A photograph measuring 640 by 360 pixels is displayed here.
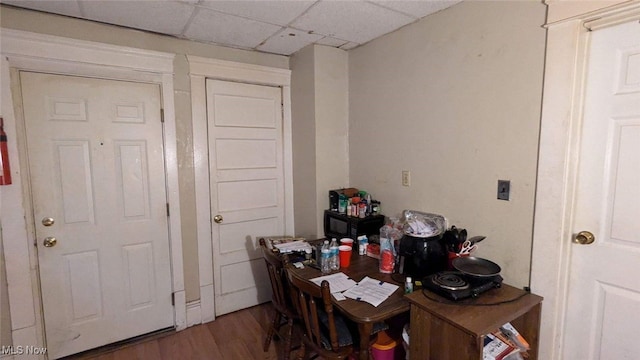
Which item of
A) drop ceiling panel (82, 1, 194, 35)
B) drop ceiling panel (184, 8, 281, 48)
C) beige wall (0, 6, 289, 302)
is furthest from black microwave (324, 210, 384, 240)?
drop ceiling panel (82, 1, 194, 35)

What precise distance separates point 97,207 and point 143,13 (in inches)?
53.1

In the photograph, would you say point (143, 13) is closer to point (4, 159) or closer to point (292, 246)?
point (4, 159)

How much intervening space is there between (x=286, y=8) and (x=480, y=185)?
1559 mm

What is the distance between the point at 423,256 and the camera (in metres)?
1.77

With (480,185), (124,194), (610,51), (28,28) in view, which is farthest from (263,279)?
(610,51)

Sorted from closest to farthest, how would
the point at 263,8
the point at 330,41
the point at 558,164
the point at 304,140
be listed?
1. the point at 558,164
2. the point at 263,8
3. the point at 330,41
4. the point at 304,140

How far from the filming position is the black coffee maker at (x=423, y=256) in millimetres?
1780

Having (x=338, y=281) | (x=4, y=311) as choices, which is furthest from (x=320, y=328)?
(x=4, y=311)

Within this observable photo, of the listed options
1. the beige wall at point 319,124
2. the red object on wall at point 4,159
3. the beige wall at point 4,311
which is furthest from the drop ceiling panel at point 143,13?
the beige wall at point 4,311

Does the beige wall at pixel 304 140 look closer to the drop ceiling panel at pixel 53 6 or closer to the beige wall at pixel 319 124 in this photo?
the beige wall at pixel 319 124

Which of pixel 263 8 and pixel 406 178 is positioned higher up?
pixel 263 8

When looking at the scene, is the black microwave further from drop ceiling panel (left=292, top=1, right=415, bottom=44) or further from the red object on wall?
the red object on wall

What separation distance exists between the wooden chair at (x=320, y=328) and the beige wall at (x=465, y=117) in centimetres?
94

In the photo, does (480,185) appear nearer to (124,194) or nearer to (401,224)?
(401,224)
